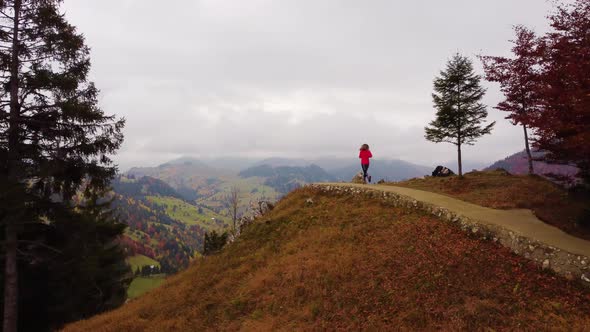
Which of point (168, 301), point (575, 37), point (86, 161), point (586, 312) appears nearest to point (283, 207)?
point (168, 301)

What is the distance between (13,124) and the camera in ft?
36.9

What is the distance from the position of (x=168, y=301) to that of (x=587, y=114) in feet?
56.1

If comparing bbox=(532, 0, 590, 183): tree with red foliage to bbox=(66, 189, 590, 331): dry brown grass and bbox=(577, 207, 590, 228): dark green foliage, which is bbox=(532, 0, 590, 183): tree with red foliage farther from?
bbox=(66, 189, 590, 331): dry brown grass

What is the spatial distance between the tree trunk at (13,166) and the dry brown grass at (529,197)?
68.6ft

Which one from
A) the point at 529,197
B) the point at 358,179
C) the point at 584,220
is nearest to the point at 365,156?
the point at 358,179

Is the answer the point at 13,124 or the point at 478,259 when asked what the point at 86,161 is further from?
the point at 478,259

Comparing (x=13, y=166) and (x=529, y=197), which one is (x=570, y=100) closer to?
(x=529, y=197)

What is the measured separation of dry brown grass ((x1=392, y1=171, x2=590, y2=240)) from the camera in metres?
11.1

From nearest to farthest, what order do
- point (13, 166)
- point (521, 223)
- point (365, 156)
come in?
point (521, 223) < point (13, 166) < point (365, 156)

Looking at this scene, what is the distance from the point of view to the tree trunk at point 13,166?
11.2 metres

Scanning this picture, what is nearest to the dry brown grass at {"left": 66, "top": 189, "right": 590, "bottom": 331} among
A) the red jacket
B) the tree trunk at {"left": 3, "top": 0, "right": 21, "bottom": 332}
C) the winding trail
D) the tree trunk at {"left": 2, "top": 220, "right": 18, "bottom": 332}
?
the winding trail

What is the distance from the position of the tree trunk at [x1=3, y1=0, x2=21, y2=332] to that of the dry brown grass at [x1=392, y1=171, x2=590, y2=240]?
68.6 ft

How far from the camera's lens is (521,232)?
9.34 m

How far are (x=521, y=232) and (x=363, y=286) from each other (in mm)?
5520
